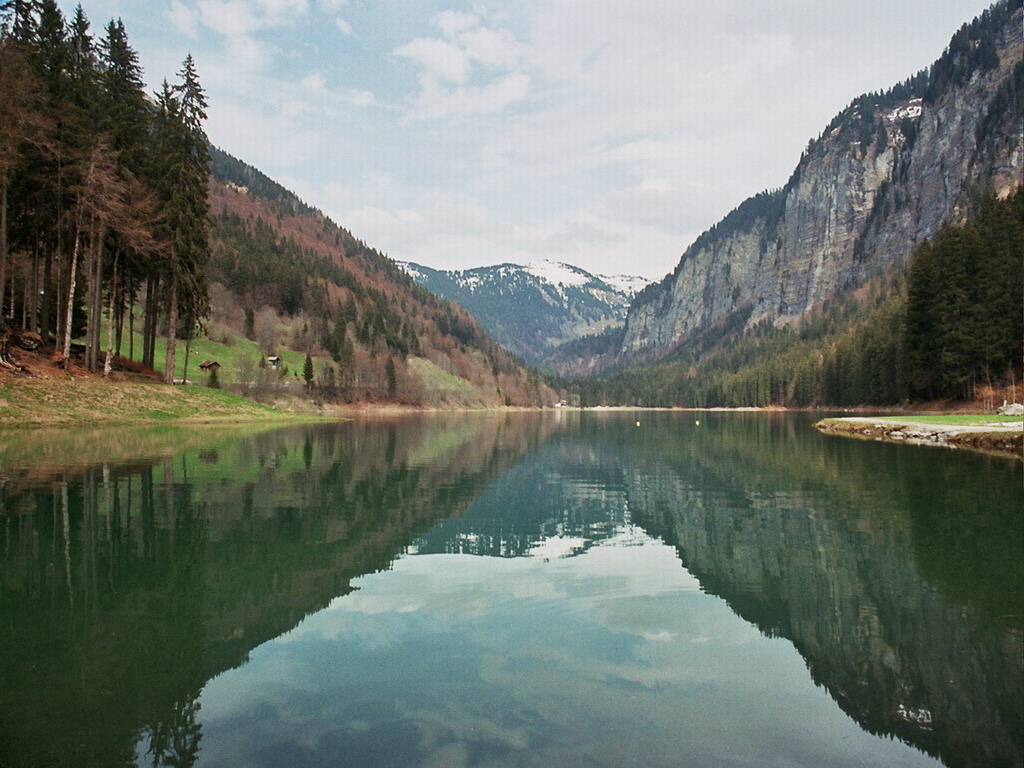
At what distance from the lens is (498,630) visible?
9.02 m

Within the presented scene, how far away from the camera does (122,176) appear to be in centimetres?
4556

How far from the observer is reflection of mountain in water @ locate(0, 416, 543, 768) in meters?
6.09

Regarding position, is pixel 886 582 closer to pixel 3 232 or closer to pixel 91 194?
pixel 3 232

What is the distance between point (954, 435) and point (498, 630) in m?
41.2

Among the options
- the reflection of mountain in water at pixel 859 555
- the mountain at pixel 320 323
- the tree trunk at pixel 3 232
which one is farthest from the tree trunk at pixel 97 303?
the mountain at pixel 320 323

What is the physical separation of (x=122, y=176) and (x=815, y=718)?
5234 cm

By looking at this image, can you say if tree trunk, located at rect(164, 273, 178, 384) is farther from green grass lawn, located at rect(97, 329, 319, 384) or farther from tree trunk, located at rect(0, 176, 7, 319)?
green grass lawn, located at rect(97, 329, 319, 384)

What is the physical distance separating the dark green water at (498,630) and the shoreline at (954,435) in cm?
1679

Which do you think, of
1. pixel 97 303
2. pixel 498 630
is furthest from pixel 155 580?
pixel 97 303

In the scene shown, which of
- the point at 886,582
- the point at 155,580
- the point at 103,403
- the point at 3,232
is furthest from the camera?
the point at 103,403

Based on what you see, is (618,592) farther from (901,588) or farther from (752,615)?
(901,588)

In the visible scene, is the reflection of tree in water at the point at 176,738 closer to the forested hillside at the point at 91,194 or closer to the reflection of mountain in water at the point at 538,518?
the reflection of mountain in water at the point at 538,518

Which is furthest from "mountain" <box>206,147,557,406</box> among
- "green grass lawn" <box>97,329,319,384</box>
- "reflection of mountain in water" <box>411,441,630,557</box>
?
"reflection of mountain in water" <box>411,441,630,557</box>

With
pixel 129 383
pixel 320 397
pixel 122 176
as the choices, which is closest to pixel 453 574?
pixel 129 383
